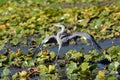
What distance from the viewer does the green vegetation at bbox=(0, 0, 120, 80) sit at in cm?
990

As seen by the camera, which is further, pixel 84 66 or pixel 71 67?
pixel 71 67

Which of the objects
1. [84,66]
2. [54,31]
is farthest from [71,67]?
[54,31]

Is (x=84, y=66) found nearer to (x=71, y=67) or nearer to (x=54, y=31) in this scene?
(x=71, y=67)

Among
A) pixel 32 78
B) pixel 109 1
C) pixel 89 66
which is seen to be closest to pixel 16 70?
pixel 32 78

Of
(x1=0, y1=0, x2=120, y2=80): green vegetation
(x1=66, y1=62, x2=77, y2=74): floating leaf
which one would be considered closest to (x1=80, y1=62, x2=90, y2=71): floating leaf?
(x1=0, y1=0, x2=120, y2=80): green vegetation

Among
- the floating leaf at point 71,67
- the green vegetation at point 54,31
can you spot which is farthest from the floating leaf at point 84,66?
the floating leaf at point 71,67

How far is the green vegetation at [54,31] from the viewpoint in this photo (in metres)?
9.90

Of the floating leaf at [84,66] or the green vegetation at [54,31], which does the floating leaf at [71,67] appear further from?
the floating leaf at [84,66]

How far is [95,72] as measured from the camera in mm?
9773

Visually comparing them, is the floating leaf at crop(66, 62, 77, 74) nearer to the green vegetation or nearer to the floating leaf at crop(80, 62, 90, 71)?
the green vegetation

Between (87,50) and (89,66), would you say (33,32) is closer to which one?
(87,50)

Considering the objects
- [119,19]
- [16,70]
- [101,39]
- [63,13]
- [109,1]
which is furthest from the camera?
[109,1]

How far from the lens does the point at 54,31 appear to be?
14328 mm

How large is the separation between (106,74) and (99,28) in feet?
14.3
